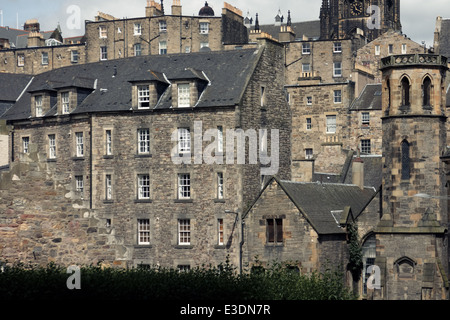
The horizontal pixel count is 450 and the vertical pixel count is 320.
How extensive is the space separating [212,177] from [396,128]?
1081 centimetres

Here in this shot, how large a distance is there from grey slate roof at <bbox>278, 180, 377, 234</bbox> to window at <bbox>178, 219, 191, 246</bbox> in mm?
6447

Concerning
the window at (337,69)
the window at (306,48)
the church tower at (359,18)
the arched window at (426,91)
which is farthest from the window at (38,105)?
the church tower at (359,18)

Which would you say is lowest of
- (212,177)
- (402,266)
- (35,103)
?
(402,266)

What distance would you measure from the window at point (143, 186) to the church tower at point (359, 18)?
6105 centimetres

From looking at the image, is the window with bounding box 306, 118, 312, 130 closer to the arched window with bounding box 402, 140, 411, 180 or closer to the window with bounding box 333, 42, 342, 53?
the window with bounding box 333, 42, 342, 53

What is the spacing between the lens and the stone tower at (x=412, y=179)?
58.5 metres

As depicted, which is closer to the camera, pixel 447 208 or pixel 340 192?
pixel 447 208

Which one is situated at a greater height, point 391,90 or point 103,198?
point 391,90

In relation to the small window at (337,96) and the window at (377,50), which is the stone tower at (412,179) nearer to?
the small window at (337,96)

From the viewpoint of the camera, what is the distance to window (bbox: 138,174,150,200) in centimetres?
6456

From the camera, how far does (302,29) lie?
140 metres

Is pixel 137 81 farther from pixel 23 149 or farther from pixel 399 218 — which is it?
pixel 399 218
